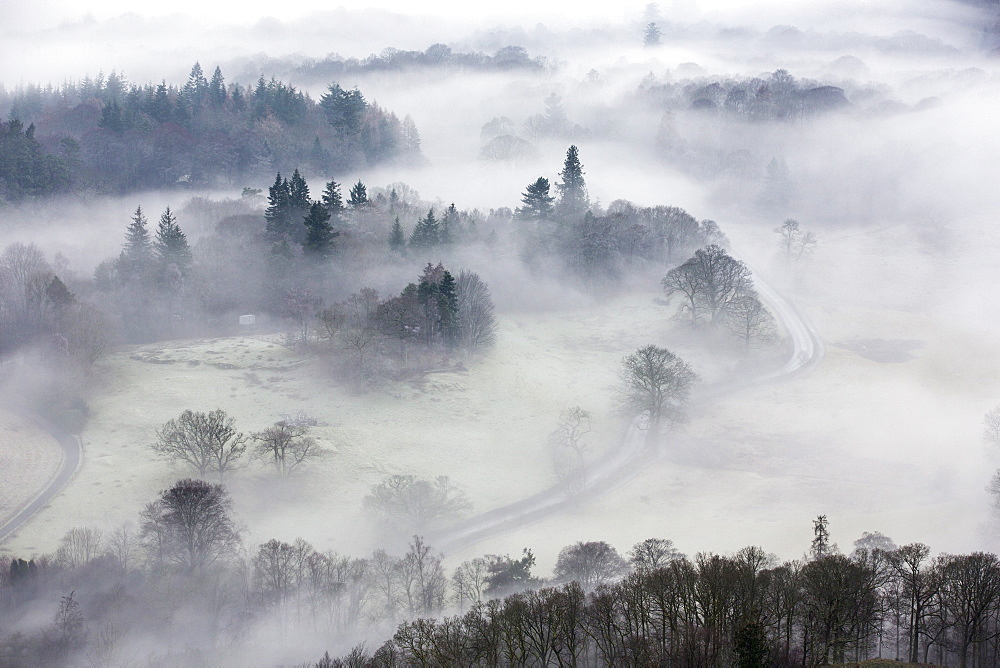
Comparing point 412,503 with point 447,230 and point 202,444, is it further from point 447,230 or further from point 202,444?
point 447,230

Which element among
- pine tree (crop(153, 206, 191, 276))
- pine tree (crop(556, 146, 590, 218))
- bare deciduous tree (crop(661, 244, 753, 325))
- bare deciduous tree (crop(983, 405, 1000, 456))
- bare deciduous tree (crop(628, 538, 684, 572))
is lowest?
bare deciduous tree (crop(628, 538, 684, 572))

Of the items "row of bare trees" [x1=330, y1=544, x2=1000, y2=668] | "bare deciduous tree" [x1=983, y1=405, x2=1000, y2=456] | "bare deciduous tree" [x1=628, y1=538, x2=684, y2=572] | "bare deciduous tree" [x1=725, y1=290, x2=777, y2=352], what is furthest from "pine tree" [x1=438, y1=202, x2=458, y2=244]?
"row of bare trees" [x1=330, y1=544, x2=1000, y2=668]

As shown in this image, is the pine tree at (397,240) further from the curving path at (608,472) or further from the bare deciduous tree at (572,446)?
the curving path at (608,472)

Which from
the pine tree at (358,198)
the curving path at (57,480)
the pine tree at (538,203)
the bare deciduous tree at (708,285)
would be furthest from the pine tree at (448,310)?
the curving path at (57,480)

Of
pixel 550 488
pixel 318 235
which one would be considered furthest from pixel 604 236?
pixel 550 488

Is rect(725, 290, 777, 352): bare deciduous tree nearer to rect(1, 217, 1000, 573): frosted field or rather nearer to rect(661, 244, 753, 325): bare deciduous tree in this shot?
rect(661, 244, 753, 325): bare deciduous tree

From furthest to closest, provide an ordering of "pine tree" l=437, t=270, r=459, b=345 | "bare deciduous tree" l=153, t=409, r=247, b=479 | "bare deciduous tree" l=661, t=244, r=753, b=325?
"bare deciduous tree" l=661, t=244, r=753, b=325, "pine tree" l=437, t=270, r=459, b=345, "bare deciduous tree" l=153, t=409, r=247, b=479
